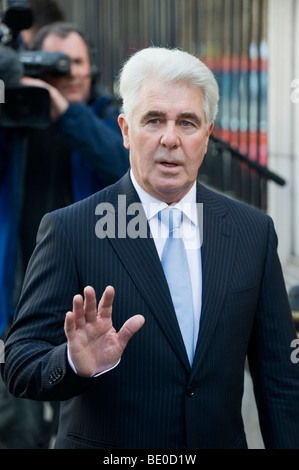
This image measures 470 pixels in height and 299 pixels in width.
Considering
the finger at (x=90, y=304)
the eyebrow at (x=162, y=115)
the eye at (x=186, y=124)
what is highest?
the eyebrow at (x=162, y=115)

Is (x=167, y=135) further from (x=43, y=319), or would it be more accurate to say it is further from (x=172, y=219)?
(x=43, y=319)

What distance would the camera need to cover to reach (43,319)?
7.25ft

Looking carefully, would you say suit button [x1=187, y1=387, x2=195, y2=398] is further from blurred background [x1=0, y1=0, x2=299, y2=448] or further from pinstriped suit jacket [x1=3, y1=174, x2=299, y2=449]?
blurred background [x1=0, y1=0, x2=299, y2=448]

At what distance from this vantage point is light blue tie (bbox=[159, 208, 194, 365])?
2.27 m

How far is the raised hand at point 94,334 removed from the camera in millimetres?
1941

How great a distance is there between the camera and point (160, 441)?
224 centimetres

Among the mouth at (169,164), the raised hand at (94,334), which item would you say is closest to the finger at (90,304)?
the raised hand at (94,334)

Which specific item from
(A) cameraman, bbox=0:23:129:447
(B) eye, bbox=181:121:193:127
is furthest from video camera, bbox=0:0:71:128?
(B) eye, bbox=181:121:193:127

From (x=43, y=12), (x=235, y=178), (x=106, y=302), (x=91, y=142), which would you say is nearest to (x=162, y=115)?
(x=106, y=302)

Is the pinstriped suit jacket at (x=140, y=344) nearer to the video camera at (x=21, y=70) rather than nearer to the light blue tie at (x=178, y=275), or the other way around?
the light blue tie at (x=178, y=275)

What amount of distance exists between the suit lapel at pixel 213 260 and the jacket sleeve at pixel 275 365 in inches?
5.4

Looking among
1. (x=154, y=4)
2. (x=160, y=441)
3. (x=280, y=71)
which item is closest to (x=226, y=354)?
(x=160, y=441)

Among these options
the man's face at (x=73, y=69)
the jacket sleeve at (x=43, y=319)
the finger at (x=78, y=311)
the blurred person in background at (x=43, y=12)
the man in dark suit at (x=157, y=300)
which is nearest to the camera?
the finger at (x=78, y=311)
